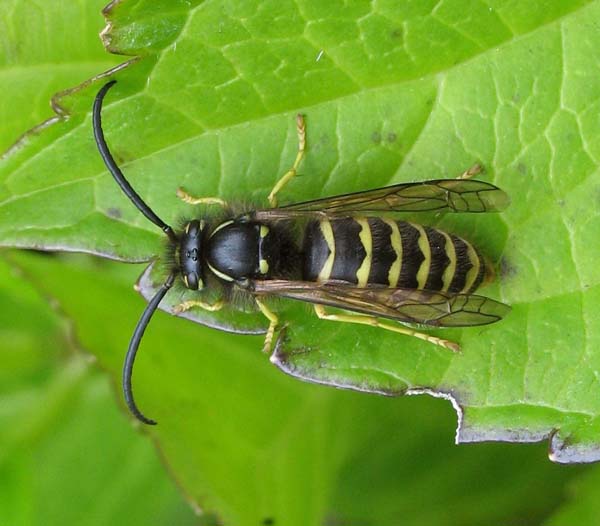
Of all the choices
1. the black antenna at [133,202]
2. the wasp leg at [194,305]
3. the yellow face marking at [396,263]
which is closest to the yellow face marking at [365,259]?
the yellow face marking at [396,263]

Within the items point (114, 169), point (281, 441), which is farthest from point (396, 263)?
point (281, 441)

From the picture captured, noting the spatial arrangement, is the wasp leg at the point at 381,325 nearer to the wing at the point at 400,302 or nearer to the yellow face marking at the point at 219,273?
the wing at the point at 400,302

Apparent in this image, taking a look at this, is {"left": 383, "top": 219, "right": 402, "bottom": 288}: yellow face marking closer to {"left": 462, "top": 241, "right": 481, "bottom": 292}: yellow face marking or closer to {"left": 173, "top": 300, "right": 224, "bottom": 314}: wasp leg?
{"left": 462, "top": 241, "right": 481, "bottom": 292}: yellow face marking

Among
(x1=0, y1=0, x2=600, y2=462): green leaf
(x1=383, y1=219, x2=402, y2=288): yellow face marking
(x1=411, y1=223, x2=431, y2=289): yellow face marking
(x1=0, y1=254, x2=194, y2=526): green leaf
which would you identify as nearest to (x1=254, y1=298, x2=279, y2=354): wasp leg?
(x1=0, y1=0, x2=600, y2=462): green leaf

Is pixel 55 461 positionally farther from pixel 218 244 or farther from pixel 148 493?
pixel 218 244

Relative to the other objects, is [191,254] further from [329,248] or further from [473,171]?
[473,171]
